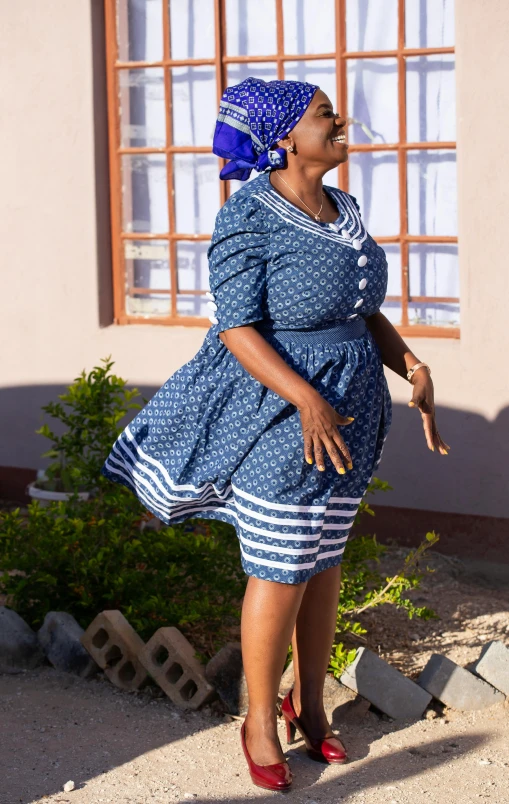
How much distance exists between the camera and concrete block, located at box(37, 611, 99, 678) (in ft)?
13.2

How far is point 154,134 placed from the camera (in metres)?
5.74

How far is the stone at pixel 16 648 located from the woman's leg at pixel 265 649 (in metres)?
1.19

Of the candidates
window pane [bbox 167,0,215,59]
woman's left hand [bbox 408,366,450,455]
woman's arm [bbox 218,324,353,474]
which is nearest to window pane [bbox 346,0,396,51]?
window pane [bbox 167,0,215,59]

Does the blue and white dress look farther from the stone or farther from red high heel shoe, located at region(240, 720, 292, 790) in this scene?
the stone

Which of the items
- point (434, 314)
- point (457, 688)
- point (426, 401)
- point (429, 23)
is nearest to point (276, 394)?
point (426, 401)

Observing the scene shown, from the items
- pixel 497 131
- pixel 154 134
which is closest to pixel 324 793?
pixel 497 131

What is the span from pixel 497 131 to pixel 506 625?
7.06 ft

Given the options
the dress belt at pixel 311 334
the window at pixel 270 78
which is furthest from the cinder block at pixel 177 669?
the window at pixel 270 78

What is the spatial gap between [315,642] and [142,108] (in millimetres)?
3372

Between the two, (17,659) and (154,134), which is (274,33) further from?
(17,659)

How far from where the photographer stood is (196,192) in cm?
575

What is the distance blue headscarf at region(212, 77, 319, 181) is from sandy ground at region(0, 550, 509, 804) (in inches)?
71.4

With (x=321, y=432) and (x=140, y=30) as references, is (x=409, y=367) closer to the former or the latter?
(x=321, y=432)

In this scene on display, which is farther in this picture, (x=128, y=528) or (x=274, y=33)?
(x=274, y=33)
